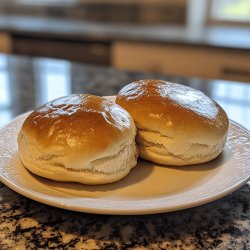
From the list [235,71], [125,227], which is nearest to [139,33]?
[235,71]

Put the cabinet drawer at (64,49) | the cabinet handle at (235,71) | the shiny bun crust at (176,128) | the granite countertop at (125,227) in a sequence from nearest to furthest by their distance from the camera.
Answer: the granite countertop at (125,227)
the shiny bun crust at (176,128)
the cabinet handle at (235,71)
the cabinet drawer at (64,49)

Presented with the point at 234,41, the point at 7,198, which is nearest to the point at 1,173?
the point at 7,198

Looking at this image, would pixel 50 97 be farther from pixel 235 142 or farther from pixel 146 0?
pixel 146 0

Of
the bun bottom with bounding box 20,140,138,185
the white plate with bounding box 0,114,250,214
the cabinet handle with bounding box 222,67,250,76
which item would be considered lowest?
the cabinet handle with bounding box 222,67,250,76

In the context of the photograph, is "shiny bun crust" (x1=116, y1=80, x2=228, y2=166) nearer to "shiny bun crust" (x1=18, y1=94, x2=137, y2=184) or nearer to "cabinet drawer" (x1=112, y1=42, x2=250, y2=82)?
"shiny bun crust" (x1=18, y1=94, x2=137, y2=184)

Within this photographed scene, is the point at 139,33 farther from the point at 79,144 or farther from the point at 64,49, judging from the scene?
the point at 79,144

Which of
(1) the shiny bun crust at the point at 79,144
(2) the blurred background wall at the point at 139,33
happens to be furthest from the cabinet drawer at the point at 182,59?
(1) the shiny bun crust at the point at 79,144

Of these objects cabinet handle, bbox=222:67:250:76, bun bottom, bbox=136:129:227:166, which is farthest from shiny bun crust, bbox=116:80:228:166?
cabinet handle, bbox=222:67:250:76

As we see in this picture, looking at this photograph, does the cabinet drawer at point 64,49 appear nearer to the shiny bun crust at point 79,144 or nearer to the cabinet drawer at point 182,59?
the cabinet drawer at point 182,59
